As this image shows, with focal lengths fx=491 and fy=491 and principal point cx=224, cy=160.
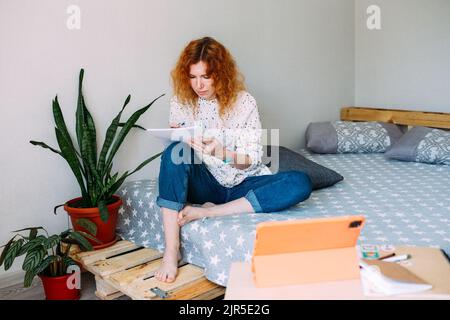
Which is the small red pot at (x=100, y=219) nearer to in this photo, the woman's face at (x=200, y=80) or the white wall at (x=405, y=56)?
the woman's face at (x=200, y=80)

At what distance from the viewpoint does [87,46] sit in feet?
8.05

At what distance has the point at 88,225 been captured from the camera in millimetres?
2115

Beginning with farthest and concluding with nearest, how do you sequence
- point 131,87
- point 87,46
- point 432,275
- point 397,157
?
point 397,157
point 131,87
point 87,46
point 432,275

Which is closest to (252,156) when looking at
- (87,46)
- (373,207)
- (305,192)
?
(305,192)

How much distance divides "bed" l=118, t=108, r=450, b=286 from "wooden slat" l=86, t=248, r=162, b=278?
6cm

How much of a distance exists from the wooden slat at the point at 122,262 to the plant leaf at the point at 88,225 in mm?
146

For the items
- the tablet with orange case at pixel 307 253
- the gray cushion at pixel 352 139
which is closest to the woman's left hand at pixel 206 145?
the tablet with orange case at pixel 307 253

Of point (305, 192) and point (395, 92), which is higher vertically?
point (395, 92)

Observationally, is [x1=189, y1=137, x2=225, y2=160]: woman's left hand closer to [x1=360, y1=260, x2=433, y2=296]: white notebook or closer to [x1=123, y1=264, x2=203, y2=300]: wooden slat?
[x1=123, y1=264, x2=203, y2=300]: wooden slat
